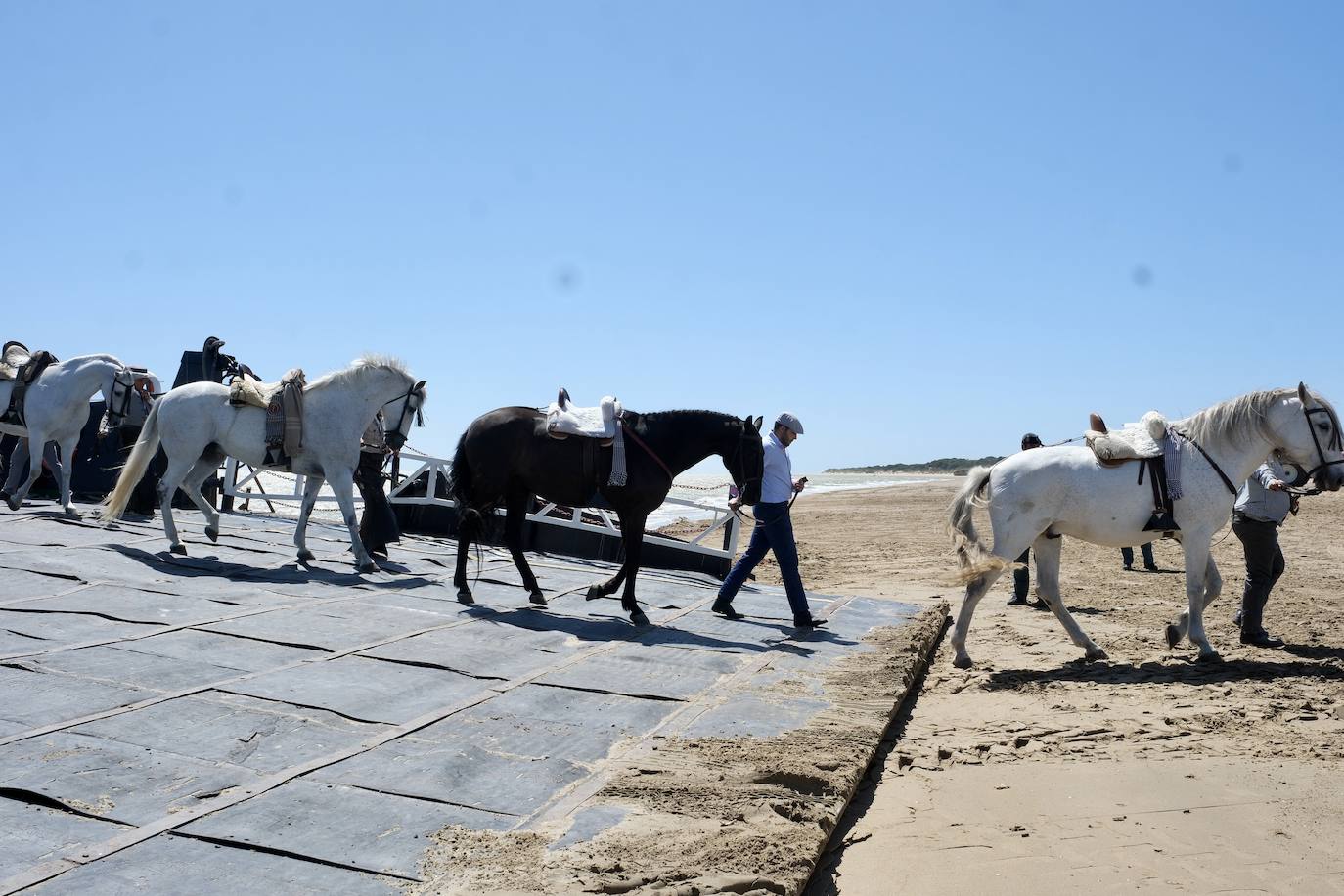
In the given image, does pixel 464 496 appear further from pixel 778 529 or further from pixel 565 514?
pixel 565 514

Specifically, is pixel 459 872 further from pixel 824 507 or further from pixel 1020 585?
pixel 824 507

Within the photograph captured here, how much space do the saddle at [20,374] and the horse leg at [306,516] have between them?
463 cm

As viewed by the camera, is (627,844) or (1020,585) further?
(1020,585)

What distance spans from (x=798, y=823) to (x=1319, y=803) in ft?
8.39

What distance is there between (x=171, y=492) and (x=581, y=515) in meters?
4.90

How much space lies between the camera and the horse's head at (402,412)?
11.1m

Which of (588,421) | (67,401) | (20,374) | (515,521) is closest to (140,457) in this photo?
(67,401)

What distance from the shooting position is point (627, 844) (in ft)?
12.6

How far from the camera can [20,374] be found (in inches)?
523

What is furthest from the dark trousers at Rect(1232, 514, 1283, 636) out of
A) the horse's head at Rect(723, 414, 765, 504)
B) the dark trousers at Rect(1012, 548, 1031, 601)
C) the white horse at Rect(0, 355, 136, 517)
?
the white horse at Rect(0, 355, 136, 517)

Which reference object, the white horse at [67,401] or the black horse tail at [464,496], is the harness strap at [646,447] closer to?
the black horse tail at [464,496]

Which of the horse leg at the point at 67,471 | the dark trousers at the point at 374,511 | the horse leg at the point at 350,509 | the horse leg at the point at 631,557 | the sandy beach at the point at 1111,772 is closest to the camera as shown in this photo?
the sandy beach at the point at 1111,772

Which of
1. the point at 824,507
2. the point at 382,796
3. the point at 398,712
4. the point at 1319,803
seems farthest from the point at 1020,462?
the point at 824,507

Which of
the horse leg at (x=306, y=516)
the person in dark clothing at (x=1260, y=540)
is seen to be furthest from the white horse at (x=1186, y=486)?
the horse leg at (x=306, y=516)
